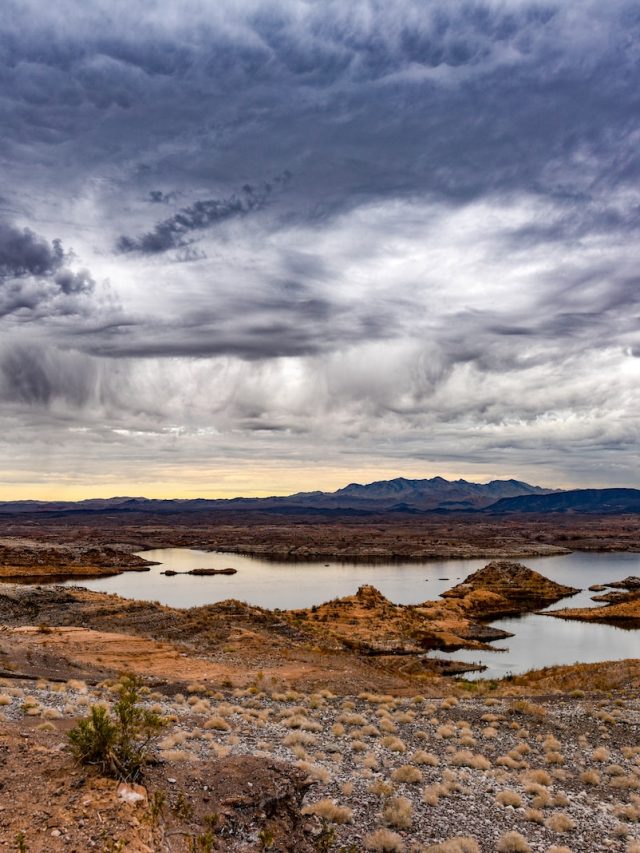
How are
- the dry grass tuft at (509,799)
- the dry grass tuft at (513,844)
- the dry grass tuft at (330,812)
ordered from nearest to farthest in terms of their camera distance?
1. the dry grass tuft at (513,844)
2. the dry grass tuft at (330,812)
3. the dry grass tuft at (509,799)

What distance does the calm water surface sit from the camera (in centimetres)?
5122

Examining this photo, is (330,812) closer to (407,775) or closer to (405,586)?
(407,775)

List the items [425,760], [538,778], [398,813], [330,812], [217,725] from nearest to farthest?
1. [330,812]
2. [398,813]
3. [538,778]
4. [425,760]
5. [217,725]

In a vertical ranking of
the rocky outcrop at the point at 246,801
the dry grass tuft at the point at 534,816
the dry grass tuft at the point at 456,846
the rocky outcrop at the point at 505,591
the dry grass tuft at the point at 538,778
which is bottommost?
the rocky outcrop at the point at 505,591

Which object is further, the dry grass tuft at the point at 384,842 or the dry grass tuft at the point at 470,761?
the dry grass tuft at the point at 470,761

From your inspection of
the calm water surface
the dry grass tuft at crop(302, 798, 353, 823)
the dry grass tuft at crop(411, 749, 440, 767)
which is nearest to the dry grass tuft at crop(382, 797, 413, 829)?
the dry grass tuft at crop(302, 798, 353, 823)

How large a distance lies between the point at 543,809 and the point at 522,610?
67.6m

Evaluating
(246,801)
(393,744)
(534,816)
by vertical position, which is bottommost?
(393,744)

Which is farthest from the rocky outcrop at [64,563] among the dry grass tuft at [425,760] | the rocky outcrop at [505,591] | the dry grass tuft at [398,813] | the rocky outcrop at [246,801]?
Result: the dry grass tuft at [398,813]

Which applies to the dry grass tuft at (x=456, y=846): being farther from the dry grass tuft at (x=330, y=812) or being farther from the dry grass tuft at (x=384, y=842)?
the dry grass tuft at (x=330, y=812)

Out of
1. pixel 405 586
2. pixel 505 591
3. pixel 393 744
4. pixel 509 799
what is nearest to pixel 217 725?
pixel 393 744

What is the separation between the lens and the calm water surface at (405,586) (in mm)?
51219

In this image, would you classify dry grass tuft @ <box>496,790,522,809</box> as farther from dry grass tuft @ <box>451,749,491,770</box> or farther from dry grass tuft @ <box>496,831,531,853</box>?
dry grass tuft @ <box>451,749,491,770</box>

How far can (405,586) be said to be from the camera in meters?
95.9
